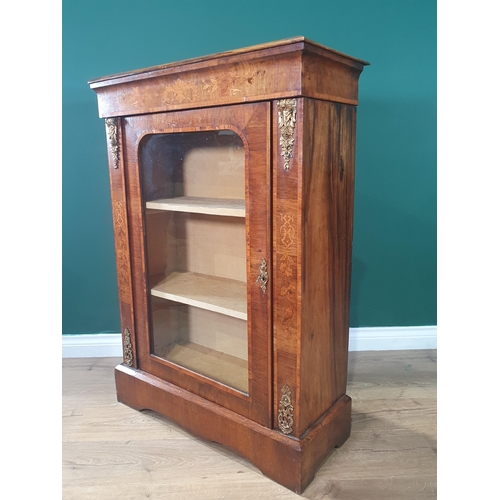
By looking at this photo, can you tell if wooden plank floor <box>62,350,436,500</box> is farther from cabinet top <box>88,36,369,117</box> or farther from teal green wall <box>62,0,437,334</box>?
cabinet top <box>88,36,369,117</box>

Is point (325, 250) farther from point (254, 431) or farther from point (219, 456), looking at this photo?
point (219, 456)

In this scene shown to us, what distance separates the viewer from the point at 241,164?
3.85ft

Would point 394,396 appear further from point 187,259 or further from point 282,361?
point 187,259

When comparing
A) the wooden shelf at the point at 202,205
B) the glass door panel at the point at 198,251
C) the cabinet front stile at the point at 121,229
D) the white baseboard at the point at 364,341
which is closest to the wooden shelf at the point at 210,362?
the glass door panel at the point at 198,251

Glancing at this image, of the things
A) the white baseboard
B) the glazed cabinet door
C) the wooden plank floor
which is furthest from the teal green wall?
the glazed cabinet door

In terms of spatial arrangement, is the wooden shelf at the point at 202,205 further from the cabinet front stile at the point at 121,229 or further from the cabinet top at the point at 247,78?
the cabinet top at the point at 247,78

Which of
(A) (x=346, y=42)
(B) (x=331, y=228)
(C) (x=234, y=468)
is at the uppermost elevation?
(A) (x=346, y=42)

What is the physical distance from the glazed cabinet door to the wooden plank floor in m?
0.17

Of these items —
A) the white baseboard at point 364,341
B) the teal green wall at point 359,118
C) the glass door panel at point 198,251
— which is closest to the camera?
the glass door panel at point 198,251

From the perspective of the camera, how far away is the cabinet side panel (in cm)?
108

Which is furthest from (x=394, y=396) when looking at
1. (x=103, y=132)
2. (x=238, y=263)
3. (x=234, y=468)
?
(x=103, y=132)

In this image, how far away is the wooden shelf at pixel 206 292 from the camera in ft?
4.25

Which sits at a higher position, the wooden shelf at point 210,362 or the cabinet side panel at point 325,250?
the cabinet side panel at point 325,250

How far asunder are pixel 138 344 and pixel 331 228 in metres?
0.77
